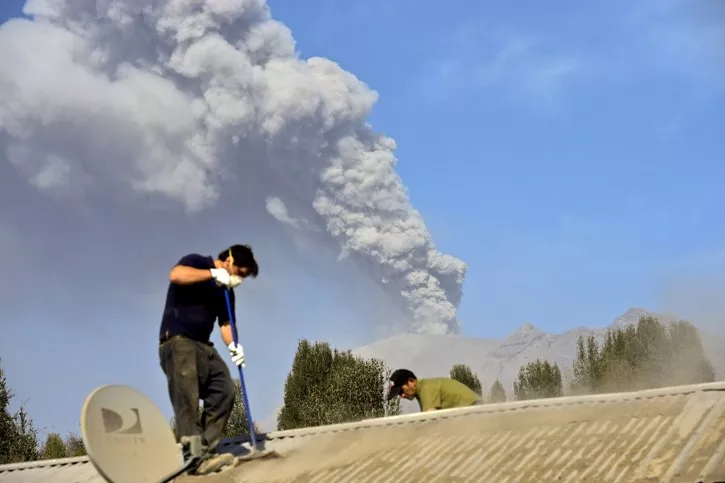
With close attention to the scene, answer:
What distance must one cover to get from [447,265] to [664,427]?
166 metres

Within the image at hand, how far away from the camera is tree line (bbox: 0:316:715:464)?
56.9 meters

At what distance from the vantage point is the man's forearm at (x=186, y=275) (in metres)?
9.73

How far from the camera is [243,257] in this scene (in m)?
10.2

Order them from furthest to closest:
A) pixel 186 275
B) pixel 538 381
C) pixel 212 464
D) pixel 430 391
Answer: pixel 538 381 → pixel 430 391 → pixel 212 464 → pixel 186 275

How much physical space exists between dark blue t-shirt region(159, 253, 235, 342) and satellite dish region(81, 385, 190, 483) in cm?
89

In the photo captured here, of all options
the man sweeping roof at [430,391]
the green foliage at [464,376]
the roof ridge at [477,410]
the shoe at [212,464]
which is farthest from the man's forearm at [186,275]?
the green foliage at [464,376]

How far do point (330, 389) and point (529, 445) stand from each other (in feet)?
164

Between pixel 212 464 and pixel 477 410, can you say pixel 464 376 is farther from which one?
pixel 212 464

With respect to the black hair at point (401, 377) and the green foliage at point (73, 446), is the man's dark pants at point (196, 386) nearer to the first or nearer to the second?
the black hair at point (401, 377)

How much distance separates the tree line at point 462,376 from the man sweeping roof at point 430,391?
41.1 m

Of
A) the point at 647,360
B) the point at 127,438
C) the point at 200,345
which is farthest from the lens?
the point at 647,360

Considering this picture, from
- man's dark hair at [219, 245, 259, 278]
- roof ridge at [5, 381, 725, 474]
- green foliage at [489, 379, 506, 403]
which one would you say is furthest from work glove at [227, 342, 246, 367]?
green foliage at [489, 379, 506, 403]

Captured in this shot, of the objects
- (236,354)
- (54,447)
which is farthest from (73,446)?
(236,354)

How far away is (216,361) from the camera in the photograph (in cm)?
1028
